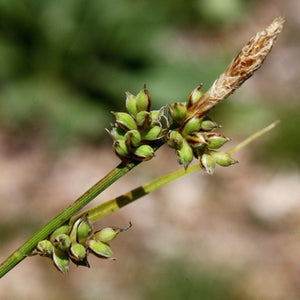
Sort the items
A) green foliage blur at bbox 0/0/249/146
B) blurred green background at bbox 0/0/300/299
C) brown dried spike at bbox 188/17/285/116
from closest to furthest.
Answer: brown dried spike at bbox 188/17/285/116
blurred green background at bbox 0/0/300/299
green foliage blur at bbox 0/0/249/146

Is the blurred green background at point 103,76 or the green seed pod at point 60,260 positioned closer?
the green seed pod at point 60,260

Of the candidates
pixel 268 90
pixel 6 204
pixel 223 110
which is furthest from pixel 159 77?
pixel 6 204

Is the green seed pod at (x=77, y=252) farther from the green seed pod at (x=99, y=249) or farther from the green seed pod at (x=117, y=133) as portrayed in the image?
the green seed pod at (x=117, y=133)

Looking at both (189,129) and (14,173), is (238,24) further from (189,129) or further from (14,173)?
(189,129)

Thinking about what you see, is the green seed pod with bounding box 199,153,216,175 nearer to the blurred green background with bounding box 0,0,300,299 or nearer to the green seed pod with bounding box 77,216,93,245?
the green seed pod with bounding box 77,216,93,245

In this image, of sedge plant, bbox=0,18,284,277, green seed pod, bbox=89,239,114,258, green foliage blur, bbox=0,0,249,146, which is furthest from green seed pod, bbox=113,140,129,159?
green foliage blur, bbox=0,0,249,146

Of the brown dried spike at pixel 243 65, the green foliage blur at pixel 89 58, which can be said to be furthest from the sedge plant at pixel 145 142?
the green foliage blur at pixel 89 58

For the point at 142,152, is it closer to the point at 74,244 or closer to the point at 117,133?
the point at 117,133
